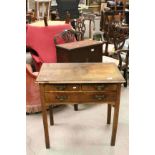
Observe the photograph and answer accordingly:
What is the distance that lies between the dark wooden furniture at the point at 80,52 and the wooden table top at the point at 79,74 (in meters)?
0.63

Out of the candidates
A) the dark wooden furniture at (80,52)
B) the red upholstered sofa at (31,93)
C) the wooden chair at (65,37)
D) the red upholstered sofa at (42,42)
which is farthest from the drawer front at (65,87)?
the wooden chair at (65,37)

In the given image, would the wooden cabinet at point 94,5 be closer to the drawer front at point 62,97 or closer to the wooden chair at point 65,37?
the wooden chair at point 65,37

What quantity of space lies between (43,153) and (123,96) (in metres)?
1.47

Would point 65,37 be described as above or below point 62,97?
above

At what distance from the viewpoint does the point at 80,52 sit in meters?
Answer: 3.16

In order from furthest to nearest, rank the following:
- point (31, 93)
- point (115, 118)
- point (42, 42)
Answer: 1. point (42, 42)
2. point (31, 93)
3. point (115, 118)

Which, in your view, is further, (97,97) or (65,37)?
(65,37)

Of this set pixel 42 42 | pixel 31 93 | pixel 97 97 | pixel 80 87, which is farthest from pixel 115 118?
pixel 42 42

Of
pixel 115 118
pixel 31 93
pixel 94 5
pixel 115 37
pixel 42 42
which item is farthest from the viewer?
pixel 94 5

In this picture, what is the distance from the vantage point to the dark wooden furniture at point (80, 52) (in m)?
3.09

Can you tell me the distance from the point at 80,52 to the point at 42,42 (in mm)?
572

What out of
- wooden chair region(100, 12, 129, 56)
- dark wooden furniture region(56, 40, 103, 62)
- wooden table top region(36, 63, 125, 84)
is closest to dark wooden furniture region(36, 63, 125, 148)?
wooden table top region(36, 63, 125, 84)

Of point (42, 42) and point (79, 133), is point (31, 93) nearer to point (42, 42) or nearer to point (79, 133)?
point (79, 133)

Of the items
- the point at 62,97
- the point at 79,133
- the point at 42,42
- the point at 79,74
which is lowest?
the point at 79,133
